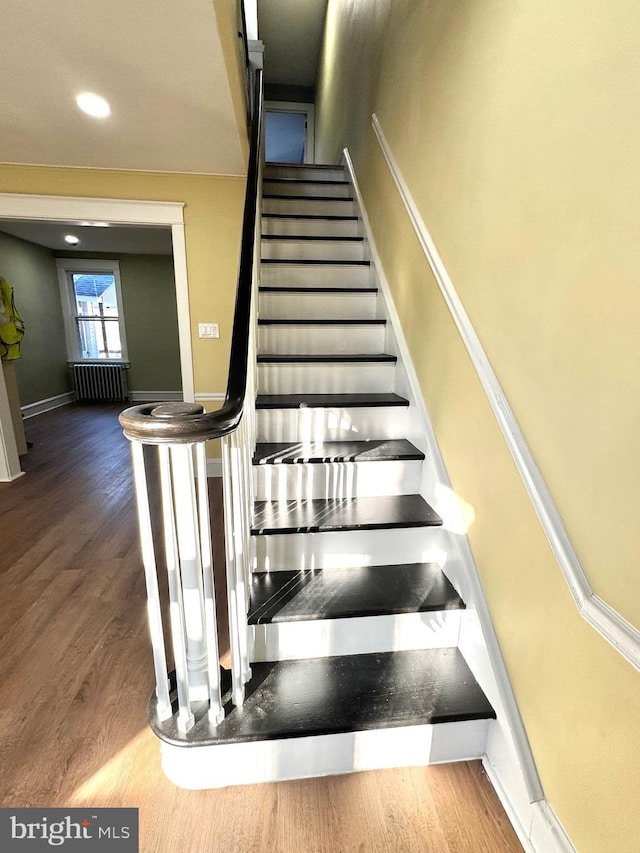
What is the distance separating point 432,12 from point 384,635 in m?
2.44

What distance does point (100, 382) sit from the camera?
696cm

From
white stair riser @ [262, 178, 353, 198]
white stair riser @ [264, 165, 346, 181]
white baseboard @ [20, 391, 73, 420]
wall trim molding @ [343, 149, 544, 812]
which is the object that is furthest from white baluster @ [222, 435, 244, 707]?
white baseboard @ [20, 391, 73, 420]

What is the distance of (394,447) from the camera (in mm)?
1802

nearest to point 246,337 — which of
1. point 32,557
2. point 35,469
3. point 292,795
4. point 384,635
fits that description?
point 384,635

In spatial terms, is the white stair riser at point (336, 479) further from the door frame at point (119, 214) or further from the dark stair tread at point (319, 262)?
the door frame at point (119, 214)

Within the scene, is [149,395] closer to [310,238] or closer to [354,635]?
[310,238]

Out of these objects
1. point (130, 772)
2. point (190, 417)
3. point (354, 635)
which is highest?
point (190, 417)

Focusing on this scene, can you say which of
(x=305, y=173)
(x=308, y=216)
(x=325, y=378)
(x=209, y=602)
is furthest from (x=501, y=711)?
(x=305, y=173)

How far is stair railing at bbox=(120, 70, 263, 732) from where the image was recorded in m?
0.89

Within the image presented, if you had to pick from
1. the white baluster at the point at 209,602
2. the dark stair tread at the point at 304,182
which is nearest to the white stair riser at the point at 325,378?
the white baluster at the point at 209,602

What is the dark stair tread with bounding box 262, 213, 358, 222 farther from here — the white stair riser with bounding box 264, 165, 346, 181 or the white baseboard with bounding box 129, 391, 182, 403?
the white baseboard with bounding box 129, 391, 182, 403

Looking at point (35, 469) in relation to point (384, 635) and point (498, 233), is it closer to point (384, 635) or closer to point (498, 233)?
point (384, 635)

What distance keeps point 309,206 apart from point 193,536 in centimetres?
295

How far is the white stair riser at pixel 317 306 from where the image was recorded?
2.39m
